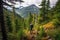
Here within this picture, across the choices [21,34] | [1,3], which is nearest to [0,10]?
[1,3]

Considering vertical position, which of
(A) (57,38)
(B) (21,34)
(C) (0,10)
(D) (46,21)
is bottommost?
(D) (46,21)

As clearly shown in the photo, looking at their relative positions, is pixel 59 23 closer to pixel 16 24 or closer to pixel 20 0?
pixel 16 24

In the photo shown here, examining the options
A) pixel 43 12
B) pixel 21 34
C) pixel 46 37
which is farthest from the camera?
pixel 43 12

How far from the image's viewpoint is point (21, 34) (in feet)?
94.4

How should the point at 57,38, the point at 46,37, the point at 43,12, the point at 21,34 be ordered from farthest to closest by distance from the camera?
the point at 43,12, the point at 46,37, the point at 21,34, the point at 57,38

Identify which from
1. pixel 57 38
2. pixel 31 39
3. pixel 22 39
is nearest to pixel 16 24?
pixel 31 39

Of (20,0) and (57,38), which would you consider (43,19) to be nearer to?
(57,38)

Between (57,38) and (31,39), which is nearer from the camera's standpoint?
(57,38)

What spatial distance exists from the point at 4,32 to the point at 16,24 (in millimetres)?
23411

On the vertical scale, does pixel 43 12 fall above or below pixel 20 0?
below

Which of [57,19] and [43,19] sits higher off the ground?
[57,19]

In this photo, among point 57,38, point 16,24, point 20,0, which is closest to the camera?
point 20,0

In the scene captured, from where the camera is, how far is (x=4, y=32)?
12508mm

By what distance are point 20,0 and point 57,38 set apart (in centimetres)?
1077
